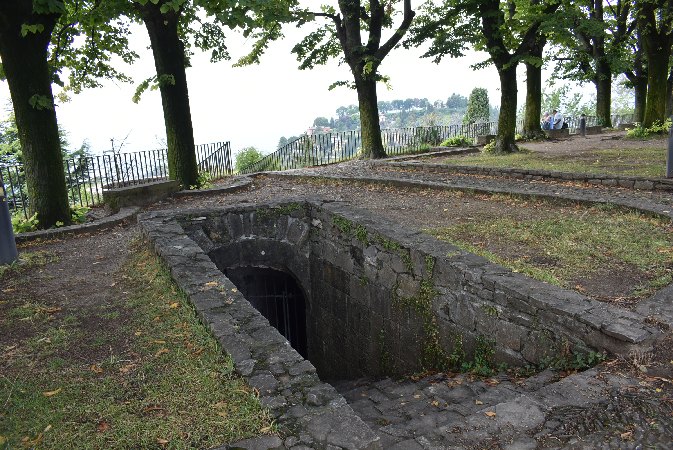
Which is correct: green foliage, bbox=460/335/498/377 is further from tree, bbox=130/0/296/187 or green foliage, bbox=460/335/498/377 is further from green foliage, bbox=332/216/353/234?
tree, bbox=130/0/296/187

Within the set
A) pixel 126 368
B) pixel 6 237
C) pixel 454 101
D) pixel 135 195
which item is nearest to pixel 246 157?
pixel 135 195

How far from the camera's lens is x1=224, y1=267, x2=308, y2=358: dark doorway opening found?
9.34 m

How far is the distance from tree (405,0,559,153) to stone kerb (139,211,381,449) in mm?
13843

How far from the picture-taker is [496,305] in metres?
4.55

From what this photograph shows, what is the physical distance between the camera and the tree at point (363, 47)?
16.6 meters

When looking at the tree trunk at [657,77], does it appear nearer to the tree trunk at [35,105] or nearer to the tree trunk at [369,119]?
the tree trunk at [369,119]

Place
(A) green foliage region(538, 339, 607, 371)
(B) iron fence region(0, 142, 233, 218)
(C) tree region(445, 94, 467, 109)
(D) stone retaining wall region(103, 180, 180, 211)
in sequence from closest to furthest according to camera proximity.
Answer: (A) green foliage region(538, 339, 607, 371)
(D) stone retaining wall region(103, 180, 180, 211)
(B) iron fence region(0, 142, 233, 218)
(C) tree region(445, 94, 467, 109)

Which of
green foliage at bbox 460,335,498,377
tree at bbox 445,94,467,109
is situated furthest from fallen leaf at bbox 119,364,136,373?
tree at bbox 445,94,467,109

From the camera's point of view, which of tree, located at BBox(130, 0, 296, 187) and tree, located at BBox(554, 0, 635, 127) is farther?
tree, located at BBox(554, 0, 635, 127)

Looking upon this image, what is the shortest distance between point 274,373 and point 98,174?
1117 centimetres

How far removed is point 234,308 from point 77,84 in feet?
44.3

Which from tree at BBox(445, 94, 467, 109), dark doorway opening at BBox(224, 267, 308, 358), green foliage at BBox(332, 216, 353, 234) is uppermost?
tree at BBox(445, 94, 467, 109)

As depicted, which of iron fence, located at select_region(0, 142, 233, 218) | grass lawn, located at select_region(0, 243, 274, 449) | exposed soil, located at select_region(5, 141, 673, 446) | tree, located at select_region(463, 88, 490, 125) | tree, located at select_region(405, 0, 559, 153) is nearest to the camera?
grass lawn, located at select_region(0, 243, 274, 449)

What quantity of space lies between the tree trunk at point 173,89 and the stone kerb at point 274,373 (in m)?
7.58
